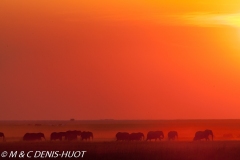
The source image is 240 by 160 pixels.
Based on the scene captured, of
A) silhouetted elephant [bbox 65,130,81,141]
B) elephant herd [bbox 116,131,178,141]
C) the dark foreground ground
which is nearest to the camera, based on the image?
the dark foreground ground

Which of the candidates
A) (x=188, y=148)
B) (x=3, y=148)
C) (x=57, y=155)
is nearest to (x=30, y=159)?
(x=57, y=155)

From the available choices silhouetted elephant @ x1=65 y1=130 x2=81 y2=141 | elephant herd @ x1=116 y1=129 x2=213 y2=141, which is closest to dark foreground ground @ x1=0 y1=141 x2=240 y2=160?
elephant herd @ x1=116 y1=129 x2=213 y2=141

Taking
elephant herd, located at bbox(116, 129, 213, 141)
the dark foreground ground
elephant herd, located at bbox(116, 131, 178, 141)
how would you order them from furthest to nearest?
elephant herd, located at bbox(116, 129, 213, 141) < elephant herd, located at bbox(116, 131, 178, 141) < the dark foreground ground

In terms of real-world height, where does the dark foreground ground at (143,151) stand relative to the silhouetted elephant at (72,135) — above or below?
below

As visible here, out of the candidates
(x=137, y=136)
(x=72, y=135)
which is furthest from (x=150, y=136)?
(x=72, y=135)

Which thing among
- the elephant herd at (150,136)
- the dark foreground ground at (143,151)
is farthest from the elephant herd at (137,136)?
the dark foreground ground at (143,151)

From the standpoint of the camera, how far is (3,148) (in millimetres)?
25625

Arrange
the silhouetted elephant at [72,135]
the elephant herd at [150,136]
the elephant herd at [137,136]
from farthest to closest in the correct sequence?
the silhouetted elephant at [72,135], the elephant herd at [150,136], the elephant herd at [137,136]

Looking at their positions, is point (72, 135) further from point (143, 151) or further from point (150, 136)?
point (143, 151)

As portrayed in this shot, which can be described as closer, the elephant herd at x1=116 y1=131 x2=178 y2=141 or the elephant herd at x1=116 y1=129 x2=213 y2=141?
the elephant herd at x1=116 y1=131 x2=178 y2=141

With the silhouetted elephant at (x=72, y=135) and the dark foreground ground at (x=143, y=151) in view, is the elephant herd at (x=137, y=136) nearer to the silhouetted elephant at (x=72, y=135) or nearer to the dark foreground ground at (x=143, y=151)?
the silhouetted elephant at (x=72, y=135)

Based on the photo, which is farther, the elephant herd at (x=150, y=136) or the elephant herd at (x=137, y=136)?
the elephant herd at (x=150, y=136)

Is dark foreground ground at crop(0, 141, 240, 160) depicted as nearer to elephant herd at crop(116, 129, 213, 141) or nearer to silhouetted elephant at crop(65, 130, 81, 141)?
elephant herd at crop(116, 129, 213, 141)

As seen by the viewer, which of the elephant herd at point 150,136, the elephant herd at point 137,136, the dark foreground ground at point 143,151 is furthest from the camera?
the elephant herd at point 150,136
